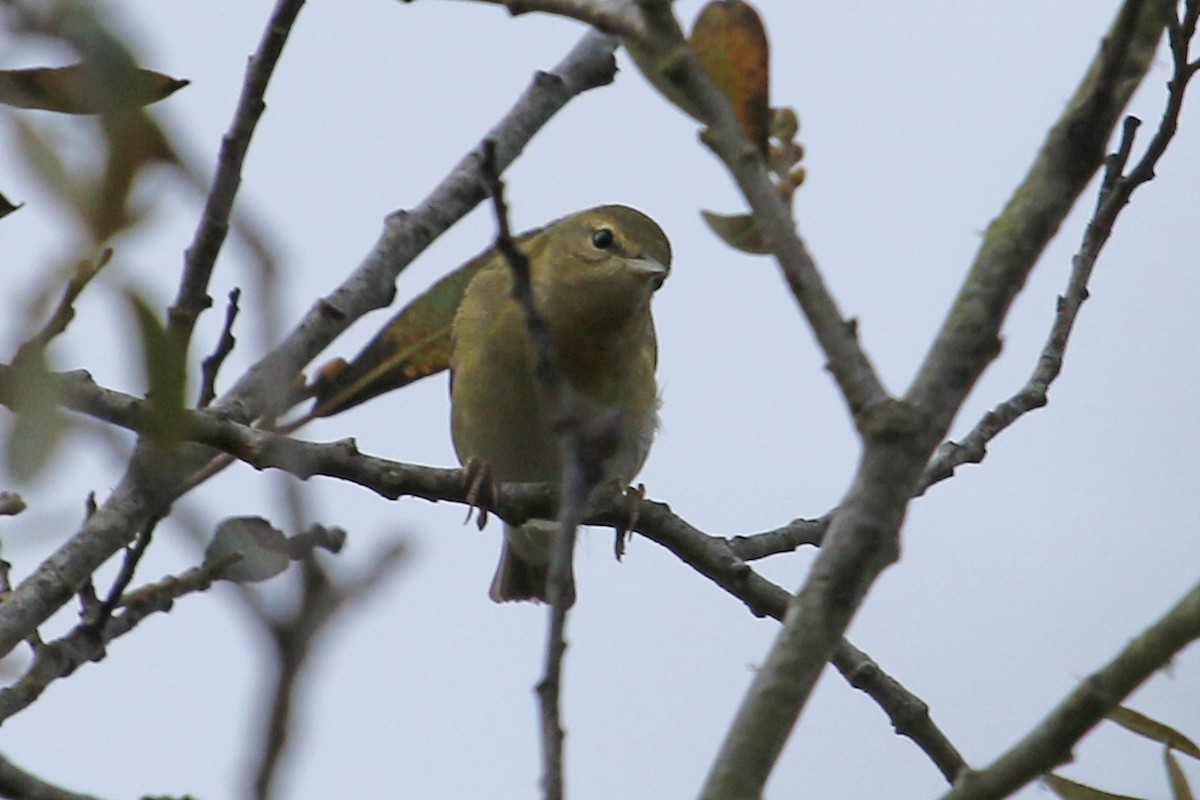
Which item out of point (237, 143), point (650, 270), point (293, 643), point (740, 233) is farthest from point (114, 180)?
point (650, 270)

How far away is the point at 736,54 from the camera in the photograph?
236 cm

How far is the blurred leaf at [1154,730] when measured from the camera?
2.87 metres

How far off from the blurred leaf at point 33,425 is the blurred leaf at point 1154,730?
78.0 inches

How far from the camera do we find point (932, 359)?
2084mm

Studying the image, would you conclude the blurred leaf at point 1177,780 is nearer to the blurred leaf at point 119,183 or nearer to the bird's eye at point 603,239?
the blurred leaf at point 119,183

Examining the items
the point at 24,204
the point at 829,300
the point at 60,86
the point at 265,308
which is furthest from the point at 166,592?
the point at 265,308

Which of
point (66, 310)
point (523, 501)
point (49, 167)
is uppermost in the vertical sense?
point (523, 501)

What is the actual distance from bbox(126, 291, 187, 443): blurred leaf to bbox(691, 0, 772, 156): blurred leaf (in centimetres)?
116

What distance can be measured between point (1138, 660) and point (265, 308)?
1.17 meters

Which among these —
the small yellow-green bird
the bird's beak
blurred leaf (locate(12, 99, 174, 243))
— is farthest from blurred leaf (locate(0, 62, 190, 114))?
the bird's beak

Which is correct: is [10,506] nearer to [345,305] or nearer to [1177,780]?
[345,305]

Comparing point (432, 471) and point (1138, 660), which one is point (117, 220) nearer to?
point (1138, 660)

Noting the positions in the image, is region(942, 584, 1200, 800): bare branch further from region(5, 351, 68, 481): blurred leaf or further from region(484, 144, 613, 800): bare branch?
region(5, 351, 68, 481): blurred leaf

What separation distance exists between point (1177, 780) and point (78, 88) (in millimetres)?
2041
